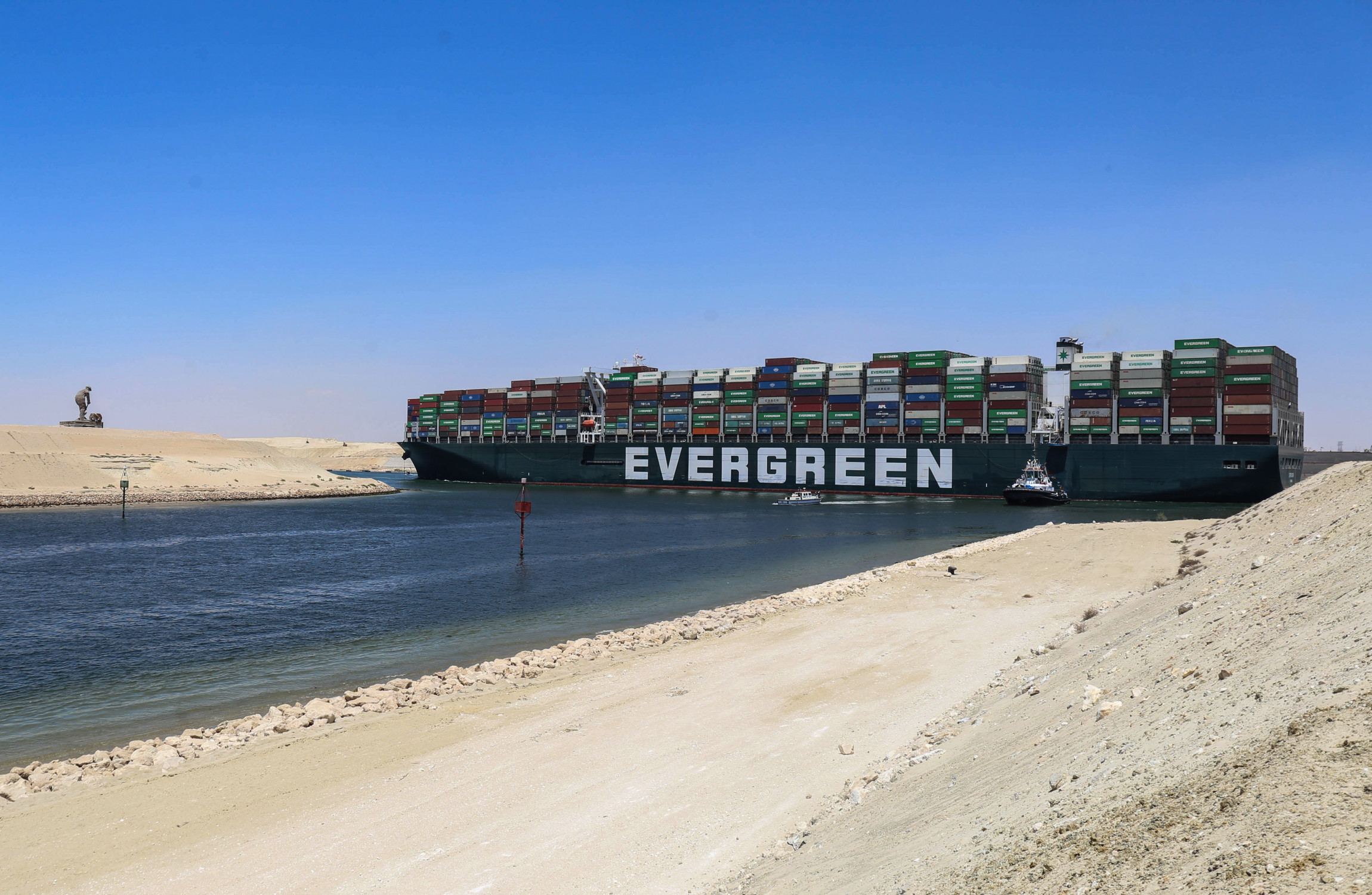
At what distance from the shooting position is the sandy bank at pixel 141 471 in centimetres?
7894

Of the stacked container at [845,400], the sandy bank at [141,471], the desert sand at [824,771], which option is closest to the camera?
the desert sand at [824,771]

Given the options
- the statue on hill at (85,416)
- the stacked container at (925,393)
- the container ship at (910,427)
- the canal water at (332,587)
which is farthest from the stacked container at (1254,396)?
the statue on hill at (85,416)

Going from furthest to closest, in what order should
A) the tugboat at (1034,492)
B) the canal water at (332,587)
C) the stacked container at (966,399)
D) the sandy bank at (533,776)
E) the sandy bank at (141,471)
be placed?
the sandy bank at (141,471)
the stacked container at (966,399)
the tugboat at (1034,492)
the canal water at (332,587)
the sandy bank at (533,776)

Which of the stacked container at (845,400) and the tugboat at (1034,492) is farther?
the stacked container at (845,400)

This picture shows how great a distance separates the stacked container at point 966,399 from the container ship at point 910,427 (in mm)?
139

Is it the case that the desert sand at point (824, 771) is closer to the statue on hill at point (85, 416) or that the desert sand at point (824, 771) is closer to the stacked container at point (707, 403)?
the stacked container at point (707, 403)

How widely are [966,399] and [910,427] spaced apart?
6267 mm

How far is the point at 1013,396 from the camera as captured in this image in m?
75.0

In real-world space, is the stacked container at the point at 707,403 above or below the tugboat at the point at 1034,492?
above

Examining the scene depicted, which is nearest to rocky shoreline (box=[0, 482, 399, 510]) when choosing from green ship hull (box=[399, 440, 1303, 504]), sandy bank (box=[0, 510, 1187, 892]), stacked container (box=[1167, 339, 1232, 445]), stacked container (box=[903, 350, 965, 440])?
green ship hull (box=[399, 440, 1303, 504])

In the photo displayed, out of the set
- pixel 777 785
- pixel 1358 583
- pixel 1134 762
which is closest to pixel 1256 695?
pixel 1134 762

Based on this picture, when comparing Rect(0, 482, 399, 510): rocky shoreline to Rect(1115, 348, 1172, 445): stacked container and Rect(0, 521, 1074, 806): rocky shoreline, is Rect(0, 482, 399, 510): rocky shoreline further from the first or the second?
Rect(1115, 348, 1172, 445): stacked container

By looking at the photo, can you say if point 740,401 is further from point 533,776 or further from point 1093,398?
point 533,776

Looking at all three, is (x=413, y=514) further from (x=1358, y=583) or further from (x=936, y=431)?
(x=1358, y=583)
